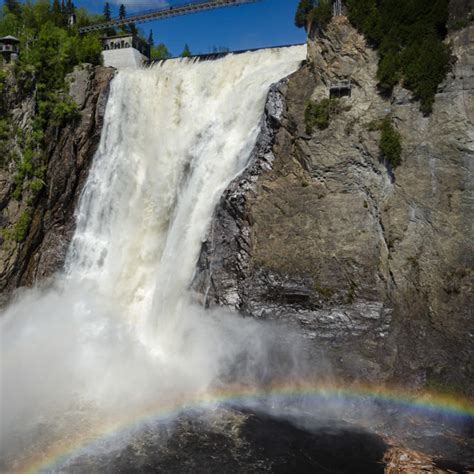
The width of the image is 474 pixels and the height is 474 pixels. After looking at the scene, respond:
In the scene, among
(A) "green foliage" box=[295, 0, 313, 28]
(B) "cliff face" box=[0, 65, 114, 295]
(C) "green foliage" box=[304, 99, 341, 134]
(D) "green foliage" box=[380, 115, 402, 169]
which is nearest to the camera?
(D) "green foliage" box=[380, 115, 402, 169]

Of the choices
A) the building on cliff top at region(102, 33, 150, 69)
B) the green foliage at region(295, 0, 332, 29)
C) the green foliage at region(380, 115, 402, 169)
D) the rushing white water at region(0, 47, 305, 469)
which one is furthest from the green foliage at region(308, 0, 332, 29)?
the building on cliff top at region(102, 33, 150, 69)

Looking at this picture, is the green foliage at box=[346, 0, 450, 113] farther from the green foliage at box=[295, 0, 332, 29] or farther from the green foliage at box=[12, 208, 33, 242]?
the green foliage at box=[12, 208, 33, 242]

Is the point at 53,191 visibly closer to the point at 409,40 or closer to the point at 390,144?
the point at 390,144

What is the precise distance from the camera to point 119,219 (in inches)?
938

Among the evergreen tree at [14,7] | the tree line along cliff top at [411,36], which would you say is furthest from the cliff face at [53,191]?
the evergreen tree at [14,7]

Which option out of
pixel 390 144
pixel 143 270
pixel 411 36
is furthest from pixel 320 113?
pixel 143 270

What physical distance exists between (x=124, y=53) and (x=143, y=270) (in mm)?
17410

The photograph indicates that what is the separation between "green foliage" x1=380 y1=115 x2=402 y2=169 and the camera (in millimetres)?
16875

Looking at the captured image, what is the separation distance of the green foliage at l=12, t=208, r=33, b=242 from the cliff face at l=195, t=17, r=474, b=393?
11.1 meters

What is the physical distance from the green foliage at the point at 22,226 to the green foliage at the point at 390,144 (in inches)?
698

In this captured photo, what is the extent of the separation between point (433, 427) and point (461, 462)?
1.75 metres

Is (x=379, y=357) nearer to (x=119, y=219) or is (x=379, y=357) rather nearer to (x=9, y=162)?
(x=119, y=219)

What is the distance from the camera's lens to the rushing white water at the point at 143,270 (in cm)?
1656

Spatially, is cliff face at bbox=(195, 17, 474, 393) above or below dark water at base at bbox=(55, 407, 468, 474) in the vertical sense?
above
